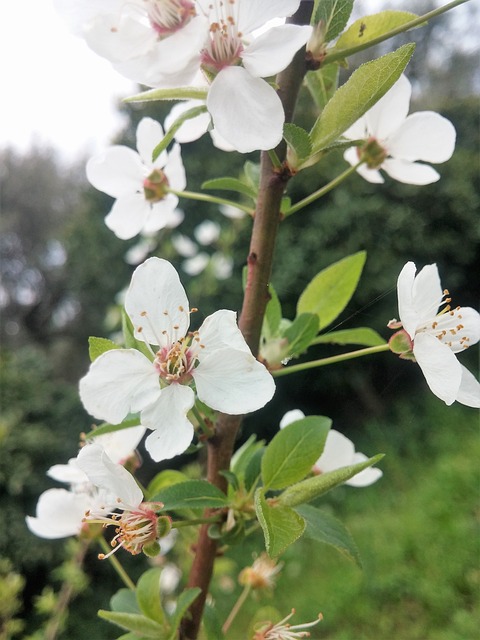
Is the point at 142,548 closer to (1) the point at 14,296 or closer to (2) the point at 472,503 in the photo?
(2) the point at 472,503

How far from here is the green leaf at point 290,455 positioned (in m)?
0.46

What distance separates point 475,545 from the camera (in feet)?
6.22

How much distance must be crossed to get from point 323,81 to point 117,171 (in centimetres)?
23

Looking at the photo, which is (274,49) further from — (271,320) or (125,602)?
(125,602)

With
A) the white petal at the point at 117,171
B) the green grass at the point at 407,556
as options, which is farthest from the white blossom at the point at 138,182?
the green grass at the point at 407,556

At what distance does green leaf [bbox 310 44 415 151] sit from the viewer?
360 mm

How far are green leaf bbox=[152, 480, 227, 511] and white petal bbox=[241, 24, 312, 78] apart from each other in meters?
0.30

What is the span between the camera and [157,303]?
0.41m

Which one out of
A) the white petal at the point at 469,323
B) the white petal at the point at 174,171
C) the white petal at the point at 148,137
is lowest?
the white petal at the point at 469,323

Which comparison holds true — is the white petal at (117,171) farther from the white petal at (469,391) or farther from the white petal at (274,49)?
the white petal at (469,391)

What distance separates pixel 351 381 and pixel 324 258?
0.81 meters

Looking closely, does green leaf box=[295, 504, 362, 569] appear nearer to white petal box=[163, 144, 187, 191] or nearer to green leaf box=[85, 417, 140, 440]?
green leaf box=[85, 417, 140, 440]

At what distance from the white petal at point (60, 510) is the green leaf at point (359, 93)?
0.41 m

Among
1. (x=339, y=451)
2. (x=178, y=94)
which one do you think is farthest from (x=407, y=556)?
(x=178, y=94)
